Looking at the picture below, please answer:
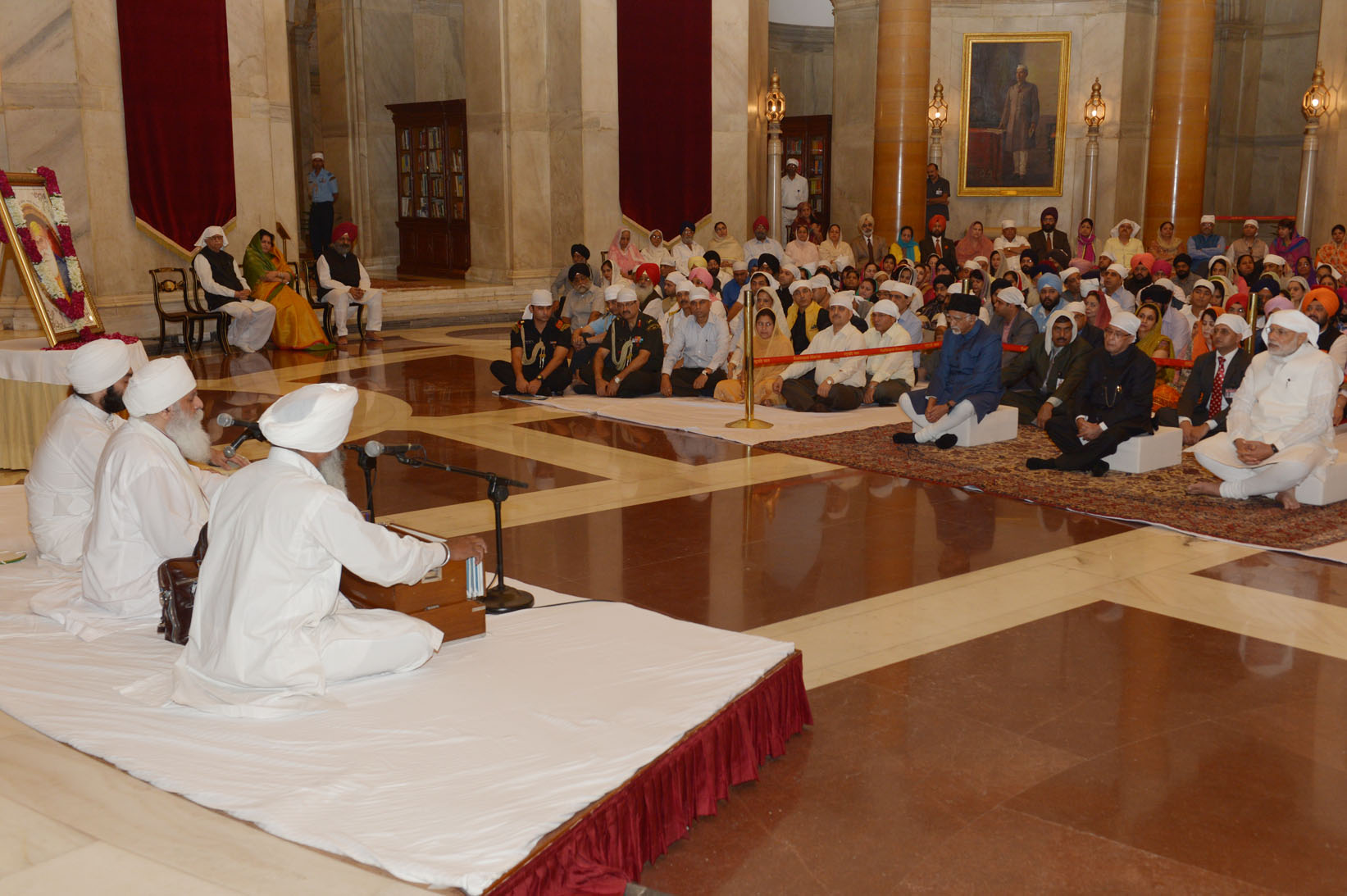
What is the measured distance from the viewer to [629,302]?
10602 mm

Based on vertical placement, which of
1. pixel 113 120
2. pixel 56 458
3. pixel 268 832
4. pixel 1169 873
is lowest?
pixel 1169 873

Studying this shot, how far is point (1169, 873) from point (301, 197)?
1947 cm

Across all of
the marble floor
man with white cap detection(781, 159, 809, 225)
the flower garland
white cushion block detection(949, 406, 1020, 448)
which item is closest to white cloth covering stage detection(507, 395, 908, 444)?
the marble floor

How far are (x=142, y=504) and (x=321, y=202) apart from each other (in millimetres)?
13882

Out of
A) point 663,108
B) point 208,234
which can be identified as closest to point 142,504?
point 208,234

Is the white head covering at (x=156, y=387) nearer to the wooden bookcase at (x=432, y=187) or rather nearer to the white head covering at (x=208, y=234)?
the white head covering at (x=208, y=234)

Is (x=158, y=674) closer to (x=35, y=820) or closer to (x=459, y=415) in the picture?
(x=35, y=820)

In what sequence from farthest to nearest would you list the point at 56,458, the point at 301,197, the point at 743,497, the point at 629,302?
1. the point at 301,197
2. the point at 629,302
3. the point at 743,497
4. the point at 56,458

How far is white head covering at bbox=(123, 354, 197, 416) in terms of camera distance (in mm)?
4426

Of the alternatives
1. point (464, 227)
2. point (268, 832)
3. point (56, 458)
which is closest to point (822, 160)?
point (464, 227)

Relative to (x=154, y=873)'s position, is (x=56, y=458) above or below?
above

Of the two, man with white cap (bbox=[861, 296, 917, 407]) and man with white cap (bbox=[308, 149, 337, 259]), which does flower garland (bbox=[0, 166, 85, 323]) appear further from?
man with white cap (bbox=[308, 149, 337, 259])

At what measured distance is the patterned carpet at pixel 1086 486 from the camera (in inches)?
261

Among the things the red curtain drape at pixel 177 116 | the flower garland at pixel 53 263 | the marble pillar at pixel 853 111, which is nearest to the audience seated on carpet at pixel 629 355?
the flower garland at pixel 53 263
